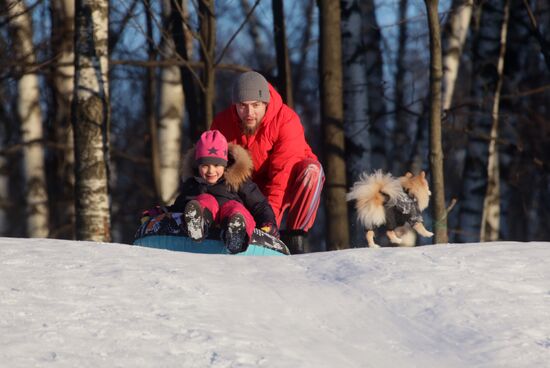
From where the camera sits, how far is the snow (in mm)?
3133

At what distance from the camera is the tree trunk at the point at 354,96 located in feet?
30.2

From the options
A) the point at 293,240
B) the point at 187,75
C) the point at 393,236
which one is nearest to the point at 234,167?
the point at 293,240

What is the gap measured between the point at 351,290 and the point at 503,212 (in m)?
12.0

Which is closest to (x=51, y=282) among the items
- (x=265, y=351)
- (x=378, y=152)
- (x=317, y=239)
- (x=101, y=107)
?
(x=265, y=351)

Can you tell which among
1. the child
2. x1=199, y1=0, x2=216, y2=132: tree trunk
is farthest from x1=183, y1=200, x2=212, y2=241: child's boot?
x1=199, y1=0, x2=216, y2=132: tree trunk

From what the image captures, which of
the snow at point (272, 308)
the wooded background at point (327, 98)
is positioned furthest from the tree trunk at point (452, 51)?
the snow at point (272, 308)

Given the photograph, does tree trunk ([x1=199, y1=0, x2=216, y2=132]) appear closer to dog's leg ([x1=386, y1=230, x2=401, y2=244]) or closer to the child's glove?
the child's glove

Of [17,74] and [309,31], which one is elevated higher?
[309,31]

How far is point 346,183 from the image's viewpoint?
9320 mm

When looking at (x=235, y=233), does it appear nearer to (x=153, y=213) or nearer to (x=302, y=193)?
(x=153, y=213)

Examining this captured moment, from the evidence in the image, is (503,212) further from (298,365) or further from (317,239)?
(298,365)

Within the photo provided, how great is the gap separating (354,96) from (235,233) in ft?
14.0

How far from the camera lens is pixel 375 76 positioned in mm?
12180

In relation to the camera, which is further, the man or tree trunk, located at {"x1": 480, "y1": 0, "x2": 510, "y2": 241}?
tree trunk, located at {"x1": 480, "y1": 0, "x2": 510, "y2": 241}
